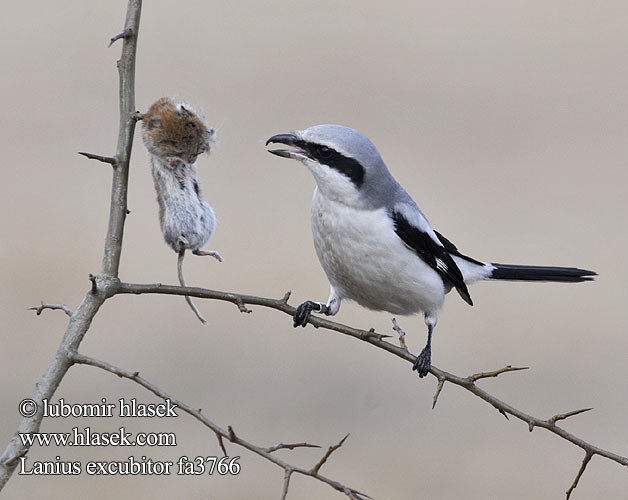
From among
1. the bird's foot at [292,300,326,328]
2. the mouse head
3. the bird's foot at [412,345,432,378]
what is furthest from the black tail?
the mouse head

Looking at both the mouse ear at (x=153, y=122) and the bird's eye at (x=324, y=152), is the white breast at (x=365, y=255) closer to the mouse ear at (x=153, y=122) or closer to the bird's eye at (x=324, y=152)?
the bird's eye at (x=324, y=152)

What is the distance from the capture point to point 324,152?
281 cm

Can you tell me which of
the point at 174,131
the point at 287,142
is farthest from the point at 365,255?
the point at 174,131

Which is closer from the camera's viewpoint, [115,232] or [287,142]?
[115,232]

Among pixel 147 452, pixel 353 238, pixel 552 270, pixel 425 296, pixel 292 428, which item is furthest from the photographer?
pixel 292 428

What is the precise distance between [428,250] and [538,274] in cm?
106

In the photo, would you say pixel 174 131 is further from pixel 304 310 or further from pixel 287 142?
pixel 304 310

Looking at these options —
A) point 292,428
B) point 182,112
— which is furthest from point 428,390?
point 182,112

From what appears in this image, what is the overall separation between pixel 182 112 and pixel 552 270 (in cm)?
241

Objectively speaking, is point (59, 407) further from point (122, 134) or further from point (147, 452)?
point (147, 452)

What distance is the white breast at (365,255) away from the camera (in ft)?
10.2

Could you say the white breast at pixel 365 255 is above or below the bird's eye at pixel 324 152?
below

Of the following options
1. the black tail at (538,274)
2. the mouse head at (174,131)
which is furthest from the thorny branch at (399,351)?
the black tail at (538,274)

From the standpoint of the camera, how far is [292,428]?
6133 mm
